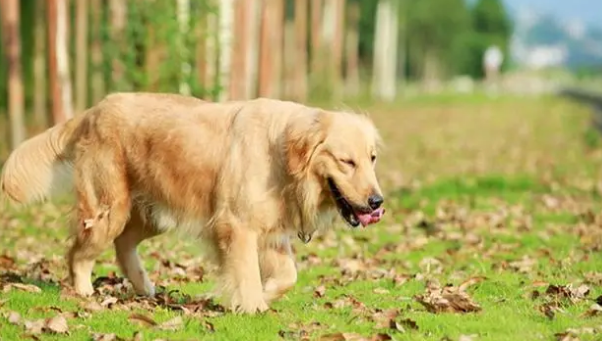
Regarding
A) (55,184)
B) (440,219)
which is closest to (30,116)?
(440,219)

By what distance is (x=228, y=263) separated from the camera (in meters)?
9.60

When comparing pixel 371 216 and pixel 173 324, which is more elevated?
pixel 371 216

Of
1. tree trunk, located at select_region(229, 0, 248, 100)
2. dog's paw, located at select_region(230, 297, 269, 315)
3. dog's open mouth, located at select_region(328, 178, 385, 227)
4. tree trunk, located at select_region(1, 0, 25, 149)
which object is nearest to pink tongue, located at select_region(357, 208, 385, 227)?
dog's open mouth, located at select_region(328, 178, 385, 227)

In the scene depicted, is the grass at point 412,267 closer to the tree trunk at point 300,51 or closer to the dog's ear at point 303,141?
the dog's ear at point 303,141

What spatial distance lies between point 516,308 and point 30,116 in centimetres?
4006

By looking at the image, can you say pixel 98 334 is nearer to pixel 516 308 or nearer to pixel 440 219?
pixel 516 308

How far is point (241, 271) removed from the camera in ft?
31.3

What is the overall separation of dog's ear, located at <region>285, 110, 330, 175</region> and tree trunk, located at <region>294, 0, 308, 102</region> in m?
50.3

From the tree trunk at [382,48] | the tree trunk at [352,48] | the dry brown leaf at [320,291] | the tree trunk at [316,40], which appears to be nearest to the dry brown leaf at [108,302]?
the dry brown leaf at [320,291]

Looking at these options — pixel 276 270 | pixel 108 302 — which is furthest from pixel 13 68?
pixel 276 270

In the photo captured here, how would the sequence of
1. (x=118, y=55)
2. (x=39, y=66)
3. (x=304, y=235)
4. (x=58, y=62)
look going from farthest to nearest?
(x=39, y=66)
(x=58, y=62)
(x=118, y=55)
(x=304, y=235)

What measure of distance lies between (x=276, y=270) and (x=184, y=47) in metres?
15.9

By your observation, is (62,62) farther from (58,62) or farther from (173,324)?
(173,324)

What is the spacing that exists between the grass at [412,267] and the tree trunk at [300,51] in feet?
112
